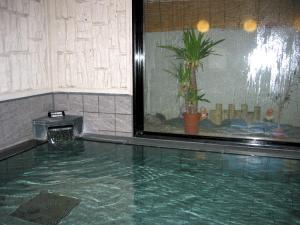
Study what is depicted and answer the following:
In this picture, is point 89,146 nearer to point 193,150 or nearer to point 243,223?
point 193,150

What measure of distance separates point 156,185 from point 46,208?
0.78m

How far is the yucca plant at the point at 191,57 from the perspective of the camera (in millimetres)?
3145

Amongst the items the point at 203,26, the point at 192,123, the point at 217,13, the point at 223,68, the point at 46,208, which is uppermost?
the point at 217,13

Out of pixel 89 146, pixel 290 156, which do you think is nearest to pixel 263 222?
pixel 290 156

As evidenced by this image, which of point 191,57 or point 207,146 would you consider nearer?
point 207,146

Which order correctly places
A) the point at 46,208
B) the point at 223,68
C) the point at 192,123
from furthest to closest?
the point at 192,123, the point at 223,68, the point at 46,208

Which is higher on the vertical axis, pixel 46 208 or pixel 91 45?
pixel 91 45

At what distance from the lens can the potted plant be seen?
3.15 meters

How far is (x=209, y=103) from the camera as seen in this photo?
10.8 feet

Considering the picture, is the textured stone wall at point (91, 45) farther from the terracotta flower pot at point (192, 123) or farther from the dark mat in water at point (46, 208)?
the dark mat in water at point (46, 208)

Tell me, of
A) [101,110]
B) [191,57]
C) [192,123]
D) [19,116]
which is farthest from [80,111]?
[191,57]

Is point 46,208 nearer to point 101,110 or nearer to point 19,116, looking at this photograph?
point 19,116

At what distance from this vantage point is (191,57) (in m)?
3.21

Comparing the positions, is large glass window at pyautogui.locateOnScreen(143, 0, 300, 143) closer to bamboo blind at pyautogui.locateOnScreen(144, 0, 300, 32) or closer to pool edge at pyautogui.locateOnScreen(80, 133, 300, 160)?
bamboo blind at pyautogui.locateOnScreen(144, 0, 300, 32)
